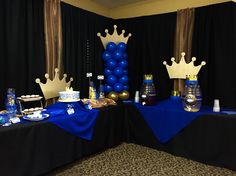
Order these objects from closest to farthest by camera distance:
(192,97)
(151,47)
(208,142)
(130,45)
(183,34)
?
(208,142) → (192,97) → (183,34) → (151,47) → (130,45)

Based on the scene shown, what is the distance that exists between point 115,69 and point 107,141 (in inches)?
45.0

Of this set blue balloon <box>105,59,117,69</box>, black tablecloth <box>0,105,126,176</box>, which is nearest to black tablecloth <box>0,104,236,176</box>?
black tablecloth <box>0,105,126,176</box>

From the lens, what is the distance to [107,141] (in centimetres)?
303

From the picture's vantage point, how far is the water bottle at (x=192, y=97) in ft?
8.74

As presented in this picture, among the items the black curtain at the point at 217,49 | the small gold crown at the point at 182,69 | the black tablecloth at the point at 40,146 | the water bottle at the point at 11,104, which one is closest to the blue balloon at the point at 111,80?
the black tablecloth at the point at 40,146

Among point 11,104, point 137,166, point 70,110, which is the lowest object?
point 137,166

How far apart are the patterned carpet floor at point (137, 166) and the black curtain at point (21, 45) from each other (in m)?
1.19

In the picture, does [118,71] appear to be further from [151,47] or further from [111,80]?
[151,47]

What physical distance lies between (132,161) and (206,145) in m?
0.94

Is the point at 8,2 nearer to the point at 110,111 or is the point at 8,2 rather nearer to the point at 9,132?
the point at 9,132

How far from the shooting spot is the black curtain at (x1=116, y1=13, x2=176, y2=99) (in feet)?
11.6

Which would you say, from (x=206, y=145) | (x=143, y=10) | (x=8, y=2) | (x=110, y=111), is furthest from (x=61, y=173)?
(x=143, y=10)

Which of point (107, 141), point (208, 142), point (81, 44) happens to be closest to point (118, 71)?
point (81, 44)

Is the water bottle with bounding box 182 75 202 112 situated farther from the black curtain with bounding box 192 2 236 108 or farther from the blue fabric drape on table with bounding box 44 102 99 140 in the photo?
the blue fabric drape on table with bounding box 44 102 99 140
